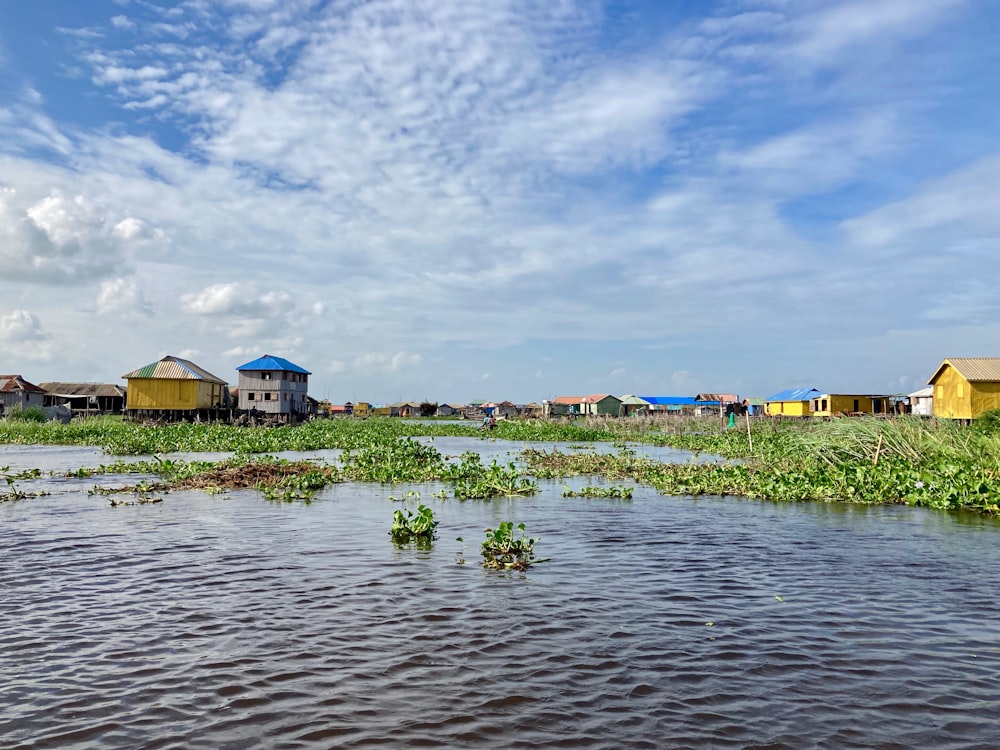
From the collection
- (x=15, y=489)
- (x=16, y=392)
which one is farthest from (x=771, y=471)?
(x=16, y=392)

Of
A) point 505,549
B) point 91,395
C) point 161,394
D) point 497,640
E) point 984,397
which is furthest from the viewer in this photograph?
point 91,395

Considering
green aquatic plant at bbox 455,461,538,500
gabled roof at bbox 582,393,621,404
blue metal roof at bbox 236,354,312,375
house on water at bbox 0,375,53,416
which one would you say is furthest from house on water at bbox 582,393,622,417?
green aquatic plant at bbox 455,461,538,500

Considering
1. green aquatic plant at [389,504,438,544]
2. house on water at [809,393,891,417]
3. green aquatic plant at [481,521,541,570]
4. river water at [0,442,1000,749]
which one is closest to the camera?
river water at [0,442,1000,749]

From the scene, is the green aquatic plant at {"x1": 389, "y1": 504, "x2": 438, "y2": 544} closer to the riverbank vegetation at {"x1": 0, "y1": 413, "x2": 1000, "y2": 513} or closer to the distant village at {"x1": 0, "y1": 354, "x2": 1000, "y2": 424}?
the riverbank vegetation at {"x1": 0, "y1": 413, "x2": 1000, "y2": 513}

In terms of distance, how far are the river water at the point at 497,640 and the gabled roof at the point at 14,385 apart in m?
56.8

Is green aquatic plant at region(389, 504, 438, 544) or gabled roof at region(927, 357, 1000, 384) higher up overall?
gabled roof at region(927, 357, 1000, 384)

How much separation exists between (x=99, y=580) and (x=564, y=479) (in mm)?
13787

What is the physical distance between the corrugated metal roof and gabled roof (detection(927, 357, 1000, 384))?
49.6 m

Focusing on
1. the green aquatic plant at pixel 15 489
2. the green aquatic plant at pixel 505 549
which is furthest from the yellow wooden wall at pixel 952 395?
the green aquatic plant at pixel 15 489

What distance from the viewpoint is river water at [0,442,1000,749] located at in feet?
15.1

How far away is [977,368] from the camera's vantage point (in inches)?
1537

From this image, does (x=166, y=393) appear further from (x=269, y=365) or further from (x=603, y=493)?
(x=603, y=493)

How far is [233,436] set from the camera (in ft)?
120

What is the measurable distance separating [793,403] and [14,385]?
69.3m
